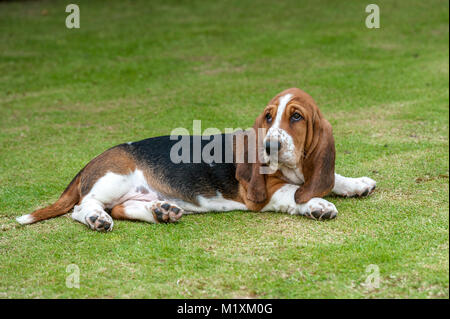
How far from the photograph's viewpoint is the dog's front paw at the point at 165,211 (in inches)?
228

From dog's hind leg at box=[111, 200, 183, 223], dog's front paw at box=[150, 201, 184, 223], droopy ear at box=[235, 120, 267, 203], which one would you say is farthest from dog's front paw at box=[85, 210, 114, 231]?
droopy ear at box=[235, 120, 267, 203]

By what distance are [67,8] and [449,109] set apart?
14286mm

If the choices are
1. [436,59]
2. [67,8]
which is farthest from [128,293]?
[67,8]

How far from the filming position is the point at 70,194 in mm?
6250

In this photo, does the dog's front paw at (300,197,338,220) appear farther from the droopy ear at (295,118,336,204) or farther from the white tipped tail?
the white tipped tail

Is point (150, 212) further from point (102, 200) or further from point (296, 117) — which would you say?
point (296, 117)

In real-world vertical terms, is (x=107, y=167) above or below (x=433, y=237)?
above

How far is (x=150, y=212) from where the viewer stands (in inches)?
231

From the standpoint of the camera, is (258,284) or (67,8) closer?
(258,284)

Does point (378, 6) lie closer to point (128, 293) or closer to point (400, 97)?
point (400, 97)

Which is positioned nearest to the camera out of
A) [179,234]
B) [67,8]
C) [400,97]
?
[179,234]

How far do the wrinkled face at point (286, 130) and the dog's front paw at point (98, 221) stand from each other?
1581 millimetres

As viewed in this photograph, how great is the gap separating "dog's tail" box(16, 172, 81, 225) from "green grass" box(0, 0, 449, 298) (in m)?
0.16

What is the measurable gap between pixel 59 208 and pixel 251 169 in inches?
78.7
